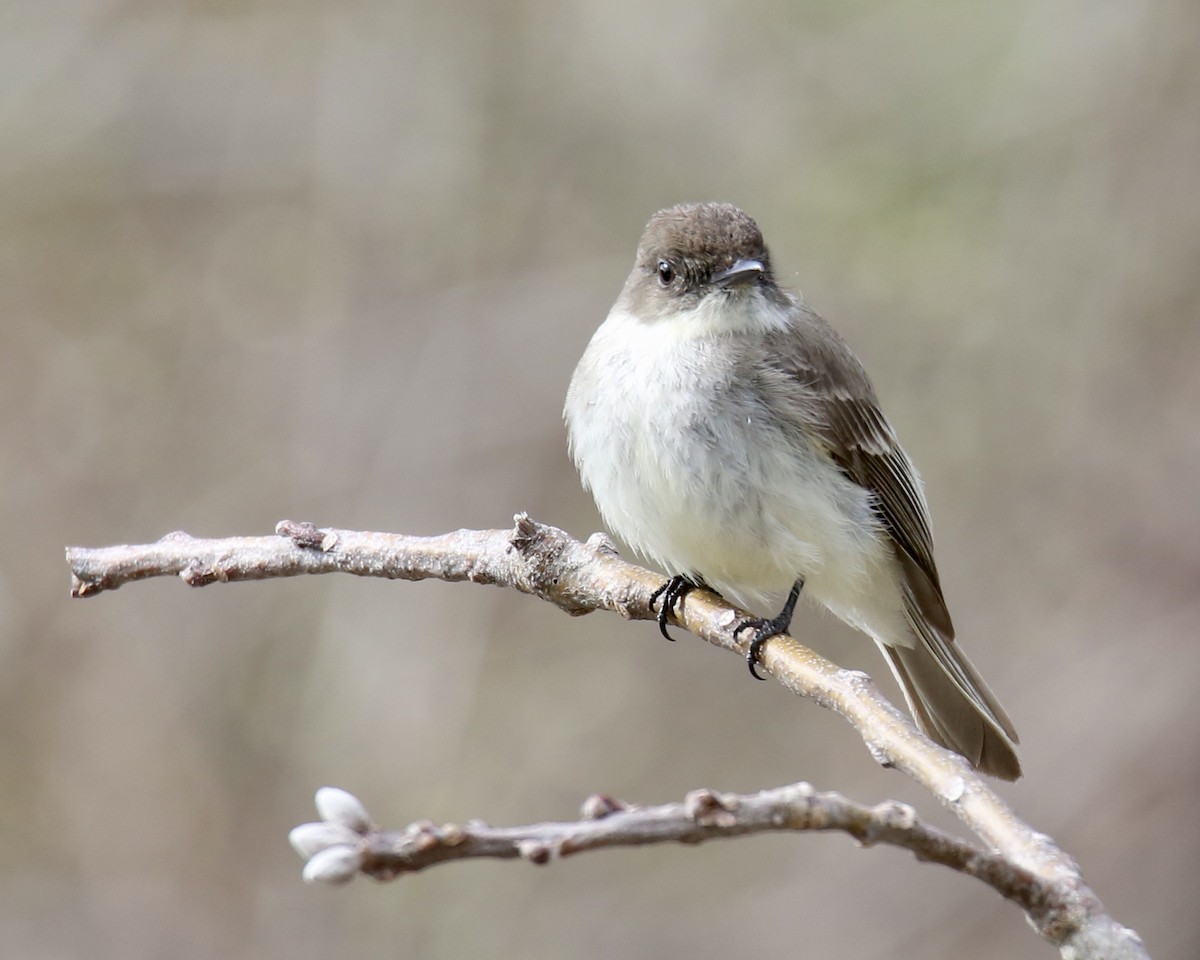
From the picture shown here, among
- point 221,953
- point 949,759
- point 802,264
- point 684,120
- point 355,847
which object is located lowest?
point 355,847

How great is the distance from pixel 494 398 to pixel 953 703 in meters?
3.75

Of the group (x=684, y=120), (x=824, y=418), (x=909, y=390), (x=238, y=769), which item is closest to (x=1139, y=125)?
(x=909, y=390)

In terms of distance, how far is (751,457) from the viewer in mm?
3875

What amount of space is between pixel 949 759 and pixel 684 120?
5.97 meters

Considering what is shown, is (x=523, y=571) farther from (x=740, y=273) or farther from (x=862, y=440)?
(x=862, y=440)

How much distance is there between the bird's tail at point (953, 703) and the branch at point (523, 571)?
3.46ft

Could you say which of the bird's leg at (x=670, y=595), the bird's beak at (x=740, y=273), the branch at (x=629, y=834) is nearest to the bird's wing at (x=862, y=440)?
the bird's beak at (x=740, y=273)

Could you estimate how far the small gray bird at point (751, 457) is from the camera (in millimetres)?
3852

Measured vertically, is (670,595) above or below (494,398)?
below

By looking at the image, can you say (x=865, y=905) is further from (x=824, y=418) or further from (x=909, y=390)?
(x=824, y=418)

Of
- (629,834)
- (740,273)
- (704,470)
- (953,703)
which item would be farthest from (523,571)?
(953,703)

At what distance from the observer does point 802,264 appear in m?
7.47

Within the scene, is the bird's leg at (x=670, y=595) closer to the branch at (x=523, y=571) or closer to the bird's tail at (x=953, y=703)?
the branch at (x=523, y=571)

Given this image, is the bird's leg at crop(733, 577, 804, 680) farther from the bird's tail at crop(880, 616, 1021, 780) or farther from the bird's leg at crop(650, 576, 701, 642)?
the bird's tail at crop(880, 616, 1021, 780)
